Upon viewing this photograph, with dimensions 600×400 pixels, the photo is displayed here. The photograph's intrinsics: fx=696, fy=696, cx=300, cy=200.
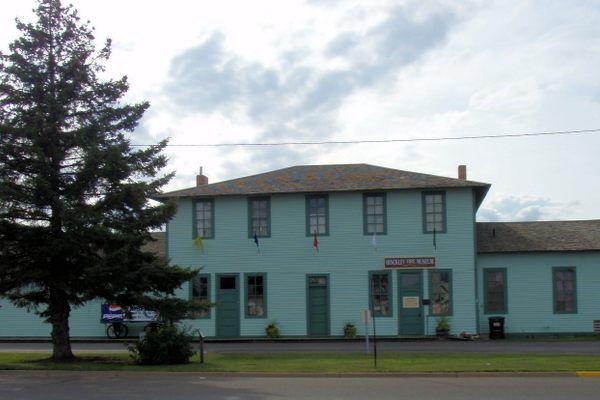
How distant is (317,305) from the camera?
30.1 m

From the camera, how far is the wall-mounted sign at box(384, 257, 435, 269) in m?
29.4

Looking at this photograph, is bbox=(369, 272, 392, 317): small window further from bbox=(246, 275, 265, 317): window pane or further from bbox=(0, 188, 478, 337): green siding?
bbox=(246, 275, 265, 317): window pane

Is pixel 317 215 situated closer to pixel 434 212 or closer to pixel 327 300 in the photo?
pixel 327 300

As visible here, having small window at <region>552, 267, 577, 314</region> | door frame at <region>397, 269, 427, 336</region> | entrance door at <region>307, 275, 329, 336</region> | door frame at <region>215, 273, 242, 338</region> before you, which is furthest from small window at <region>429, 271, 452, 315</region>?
door frame at <region>215, 273, 242, 338</region>

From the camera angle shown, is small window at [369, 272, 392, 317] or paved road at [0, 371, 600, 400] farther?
small window at [369, 272, 392, 317]

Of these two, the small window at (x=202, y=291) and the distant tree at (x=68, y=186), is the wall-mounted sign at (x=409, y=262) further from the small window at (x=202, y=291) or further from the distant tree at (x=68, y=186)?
the distant tree at (x=68, y=186)

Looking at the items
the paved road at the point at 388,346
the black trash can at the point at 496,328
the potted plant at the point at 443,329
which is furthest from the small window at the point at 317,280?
the black trash can at the point at 496,328

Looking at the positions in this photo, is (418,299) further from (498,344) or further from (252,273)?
(252,273)

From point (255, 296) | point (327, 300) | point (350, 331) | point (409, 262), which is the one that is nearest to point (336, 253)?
point (327, 300)

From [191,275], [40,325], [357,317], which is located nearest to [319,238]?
[357,317]

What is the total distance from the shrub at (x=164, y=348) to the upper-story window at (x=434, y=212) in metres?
14.0

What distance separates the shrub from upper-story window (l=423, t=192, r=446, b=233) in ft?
45.8

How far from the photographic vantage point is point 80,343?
29.7 meters

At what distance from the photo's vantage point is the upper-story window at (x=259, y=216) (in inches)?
1208
